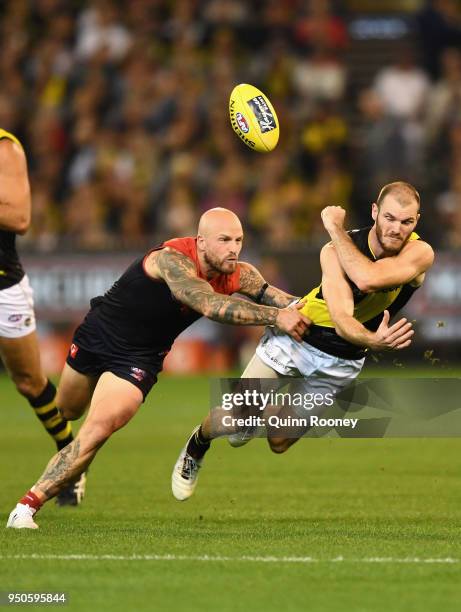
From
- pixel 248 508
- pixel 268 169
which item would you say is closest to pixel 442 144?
pixel 268 169

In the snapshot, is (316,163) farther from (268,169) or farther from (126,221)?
(126,221)

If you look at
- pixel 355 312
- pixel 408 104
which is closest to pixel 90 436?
pixel 355 312

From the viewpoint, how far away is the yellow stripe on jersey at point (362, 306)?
8.62m

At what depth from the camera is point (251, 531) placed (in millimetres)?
7945

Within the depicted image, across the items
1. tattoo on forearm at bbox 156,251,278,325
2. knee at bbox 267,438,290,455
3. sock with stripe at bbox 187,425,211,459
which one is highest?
tattoo on forearm at bbox 156,251,278,325

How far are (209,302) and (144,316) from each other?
0.66m

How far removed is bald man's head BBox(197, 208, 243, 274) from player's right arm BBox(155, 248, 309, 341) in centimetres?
14

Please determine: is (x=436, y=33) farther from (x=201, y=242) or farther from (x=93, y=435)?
(x=93, y=435)

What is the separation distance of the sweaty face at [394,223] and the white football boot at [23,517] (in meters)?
2.57

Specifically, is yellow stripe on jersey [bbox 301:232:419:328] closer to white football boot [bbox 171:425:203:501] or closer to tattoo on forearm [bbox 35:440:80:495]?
white football boot [bbox 171:425:203:501]

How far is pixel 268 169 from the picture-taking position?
19484 mm

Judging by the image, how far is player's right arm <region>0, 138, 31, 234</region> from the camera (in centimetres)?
902

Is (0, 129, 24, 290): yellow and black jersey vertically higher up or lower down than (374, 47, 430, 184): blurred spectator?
higher up

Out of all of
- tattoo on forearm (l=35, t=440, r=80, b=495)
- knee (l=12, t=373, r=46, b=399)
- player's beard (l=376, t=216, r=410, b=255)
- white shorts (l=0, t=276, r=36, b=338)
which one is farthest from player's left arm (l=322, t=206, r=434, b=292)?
knee (l=12, t=373, r=46, b=399)
